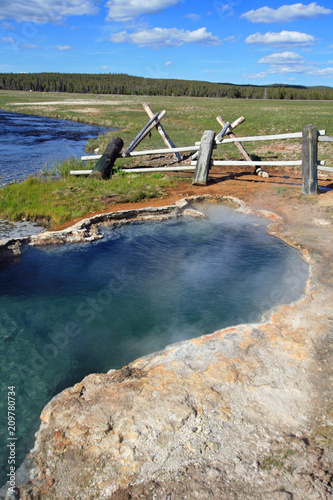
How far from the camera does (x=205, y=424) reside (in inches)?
124

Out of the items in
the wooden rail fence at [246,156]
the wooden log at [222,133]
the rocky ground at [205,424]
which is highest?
the wooden log at [222,133]

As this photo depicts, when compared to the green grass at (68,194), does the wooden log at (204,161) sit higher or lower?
higher

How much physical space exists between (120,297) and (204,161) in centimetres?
726

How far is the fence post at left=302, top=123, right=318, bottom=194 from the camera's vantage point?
380 inches

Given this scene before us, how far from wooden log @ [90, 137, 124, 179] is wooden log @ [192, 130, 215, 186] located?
9.31ft

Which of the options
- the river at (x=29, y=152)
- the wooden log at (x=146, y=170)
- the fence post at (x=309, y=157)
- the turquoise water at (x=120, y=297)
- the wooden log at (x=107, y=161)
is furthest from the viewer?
the wooden log at (x=146, y=170)

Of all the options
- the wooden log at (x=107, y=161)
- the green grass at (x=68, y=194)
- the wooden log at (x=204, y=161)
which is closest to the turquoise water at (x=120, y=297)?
the green grass at (x=68, y=194)

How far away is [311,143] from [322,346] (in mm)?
7185

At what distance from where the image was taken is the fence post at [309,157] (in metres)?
9.65

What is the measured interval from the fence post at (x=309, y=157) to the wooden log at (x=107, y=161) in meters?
5.95

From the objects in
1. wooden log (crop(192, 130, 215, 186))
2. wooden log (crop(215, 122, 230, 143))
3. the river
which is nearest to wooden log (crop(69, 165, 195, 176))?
wooden log (crop(192, 130, 215, 186))

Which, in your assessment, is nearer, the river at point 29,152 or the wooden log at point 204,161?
the river at point 29,152

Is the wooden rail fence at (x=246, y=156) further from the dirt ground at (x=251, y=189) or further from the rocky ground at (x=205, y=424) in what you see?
the rocky ground at (x=205, y=424)

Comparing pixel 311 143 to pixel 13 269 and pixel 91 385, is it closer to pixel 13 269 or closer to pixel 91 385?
pixel 13 269
